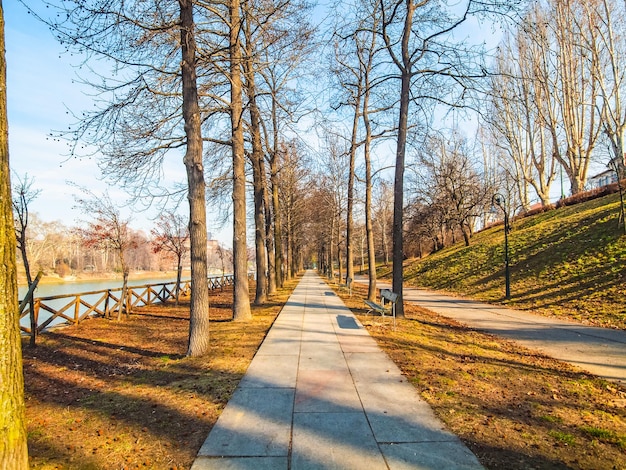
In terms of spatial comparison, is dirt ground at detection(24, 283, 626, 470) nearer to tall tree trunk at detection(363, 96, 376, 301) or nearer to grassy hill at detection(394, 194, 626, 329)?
grassy hill at detection(394, 194, 626, 329)

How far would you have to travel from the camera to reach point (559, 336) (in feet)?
27.8

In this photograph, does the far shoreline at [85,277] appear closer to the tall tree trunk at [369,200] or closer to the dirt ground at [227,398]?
the tall tree trunk at [369,200]

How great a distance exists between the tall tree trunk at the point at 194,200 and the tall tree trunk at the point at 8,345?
4128mm

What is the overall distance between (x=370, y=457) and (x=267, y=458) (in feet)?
2.84

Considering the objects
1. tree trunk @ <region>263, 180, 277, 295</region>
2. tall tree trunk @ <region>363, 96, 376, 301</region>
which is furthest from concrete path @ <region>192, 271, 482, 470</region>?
tree trunk @ <region>263, 180, 277, 295</region>

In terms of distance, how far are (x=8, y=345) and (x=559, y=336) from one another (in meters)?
9.96

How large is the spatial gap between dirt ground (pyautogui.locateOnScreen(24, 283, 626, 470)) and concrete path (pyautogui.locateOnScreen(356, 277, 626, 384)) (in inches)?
21.8

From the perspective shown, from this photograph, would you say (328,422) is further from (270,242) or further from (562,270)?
(270,242)

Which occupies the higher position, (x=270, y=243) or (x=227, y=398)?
(x=270, y=243)

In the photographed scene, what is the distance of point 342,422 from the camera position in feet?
12.3

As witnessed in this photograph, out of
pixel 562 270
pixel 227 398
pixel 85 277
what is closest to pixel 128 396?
pixel 227 398

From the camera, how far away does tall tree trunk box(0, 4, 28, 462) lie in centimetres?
231

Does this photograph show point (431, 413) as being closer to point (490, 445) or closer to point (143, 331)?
point (490, 445)

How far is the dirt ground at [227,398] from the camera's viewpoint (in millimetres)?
3193
